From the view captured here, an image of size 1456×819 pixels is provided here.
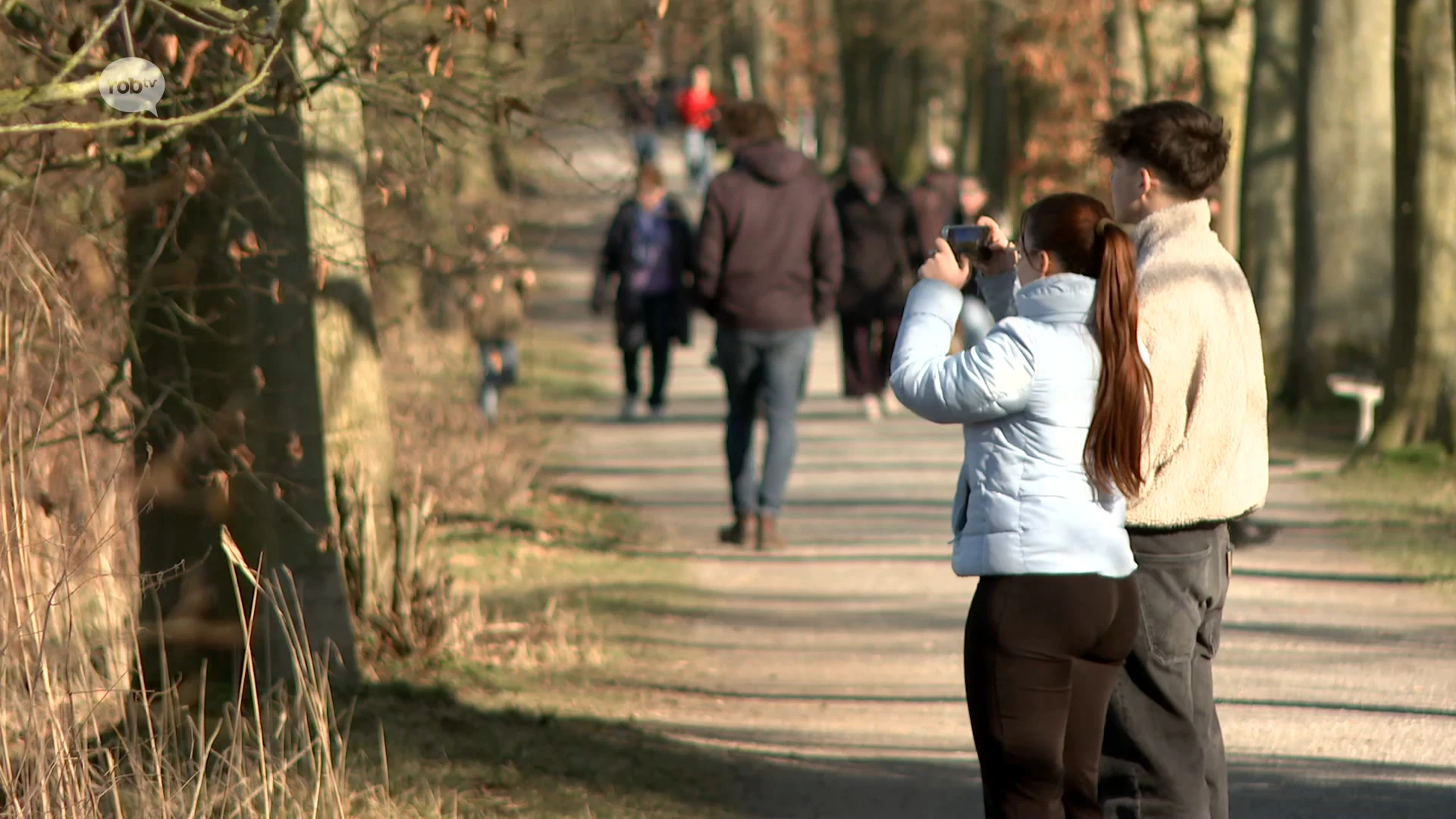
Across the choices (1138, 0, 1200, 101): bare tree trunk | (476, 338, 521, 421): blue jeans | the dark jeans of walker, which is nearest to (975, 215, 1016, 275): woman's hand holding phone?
the dark jeans of walker

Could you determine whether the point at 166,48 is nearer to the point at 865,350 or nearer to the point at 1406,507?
the point at 1406,507

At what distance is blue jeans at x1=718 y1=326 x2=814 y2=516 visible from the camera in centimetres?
966

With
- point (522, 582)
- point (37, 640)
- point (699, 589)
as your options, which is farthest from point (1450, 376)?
point (37, 640)

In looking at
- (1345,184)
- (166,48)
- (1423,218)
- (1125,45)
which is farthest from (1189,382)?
(1125,45)

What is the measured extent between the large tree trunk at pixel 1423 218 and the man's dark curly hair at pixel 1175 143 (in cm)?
728

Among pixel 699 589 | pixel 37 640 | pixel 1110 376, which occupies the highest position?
pixel 1110 376

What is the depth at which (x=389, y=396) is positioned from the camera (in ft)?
35.0

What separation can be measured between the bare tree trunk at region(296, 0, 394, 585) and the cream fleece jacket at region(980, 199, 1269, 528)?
10.3 feet

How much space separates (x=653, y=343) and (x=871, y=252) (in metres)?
1.96

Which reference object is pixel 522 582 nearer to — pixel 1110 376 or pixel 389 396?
pixel 389 396

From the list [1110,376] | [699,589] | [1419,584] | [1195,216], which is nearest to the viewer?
[1110,376]

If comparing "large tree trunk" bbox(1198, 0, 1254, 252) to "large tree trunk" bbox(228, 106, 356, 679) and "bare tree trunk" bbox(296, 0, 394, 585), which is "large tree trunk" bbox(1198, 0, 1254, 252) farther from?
"large tree trunk" bbox(228, 106, 356, 679)

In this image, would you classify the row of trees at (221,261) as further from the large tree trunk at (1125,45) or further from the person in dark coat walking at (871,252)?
the large tree trunk at (1125,45)

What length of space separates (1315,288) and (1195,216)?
976cm
